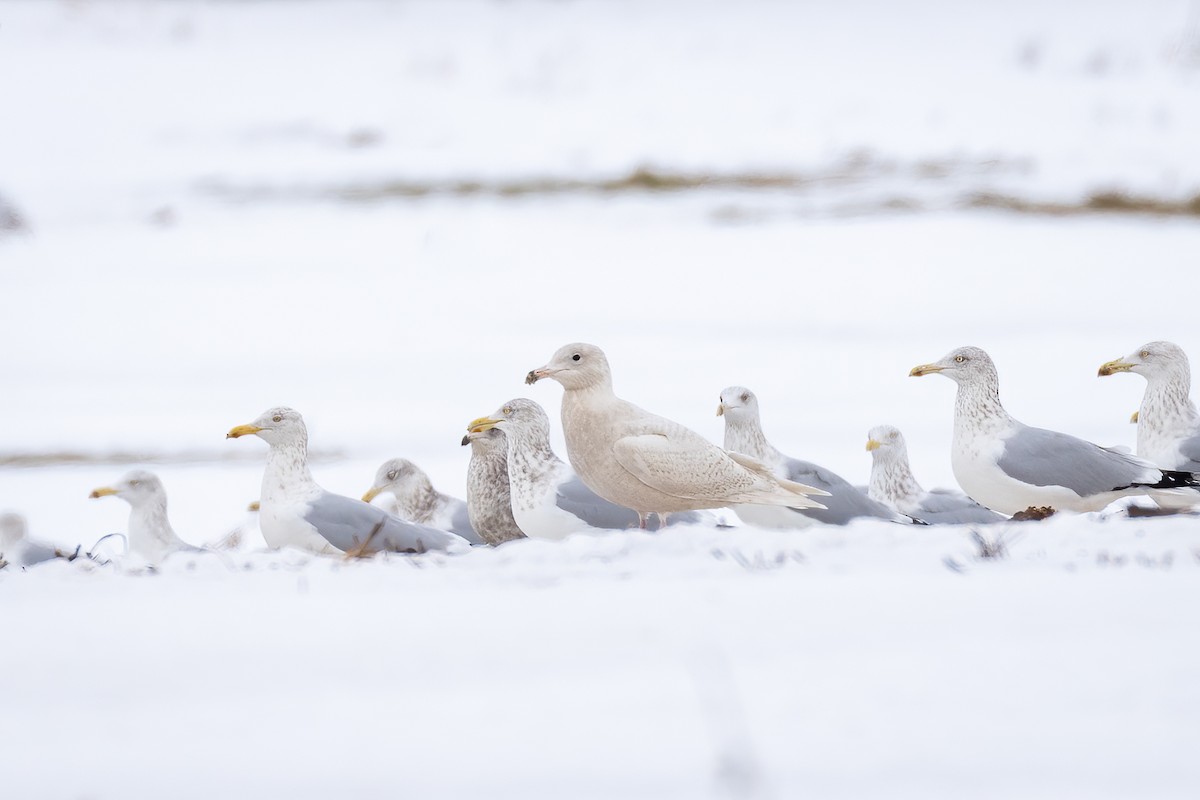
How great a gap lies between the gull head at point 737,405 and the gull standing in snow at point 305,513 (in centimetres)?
107

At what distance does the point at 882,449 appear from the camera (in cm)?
488

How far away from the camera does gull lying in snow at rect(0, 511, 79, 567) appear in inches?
160

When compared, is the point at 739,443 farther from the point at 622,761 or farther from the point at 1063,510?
the point at 622,761

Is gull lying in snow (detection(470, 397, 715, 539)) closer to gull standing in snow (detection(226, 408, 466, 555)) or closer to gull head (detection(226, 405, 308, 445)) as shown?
gull standing in snow (detection(226, 408, 466, 555))

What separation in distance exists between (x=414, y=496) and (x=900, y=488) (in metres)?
1.73

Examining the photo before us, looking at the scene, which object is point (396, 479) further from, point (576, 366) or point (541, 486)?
point (576, 366)

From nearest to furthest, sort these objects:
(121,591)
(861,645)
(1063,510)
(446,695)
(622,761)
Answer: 1. (622,761)
2. (446,695)
3. (861,645)
4. (121,591)
5. (1063,510)

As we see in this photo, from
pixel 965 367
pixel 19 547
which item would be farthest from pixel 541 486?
pixel 19 547

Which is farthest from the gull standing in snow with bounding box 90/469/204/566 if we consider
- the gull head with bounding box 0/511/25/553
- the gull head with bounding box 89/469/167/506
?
the gull head with bounding box 0/511/25/553

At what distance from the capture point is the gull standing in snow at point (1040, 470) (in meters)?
4.32

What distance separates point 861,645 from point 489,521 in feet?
7.49

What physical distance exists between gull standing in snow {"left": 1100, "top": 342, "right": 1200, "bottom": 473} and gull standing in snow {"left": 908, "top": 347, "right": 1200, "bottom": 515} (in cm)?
21

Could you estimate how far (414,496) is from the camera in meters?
5.04

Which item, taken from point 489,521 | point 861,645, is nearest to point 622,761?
point 861,645
